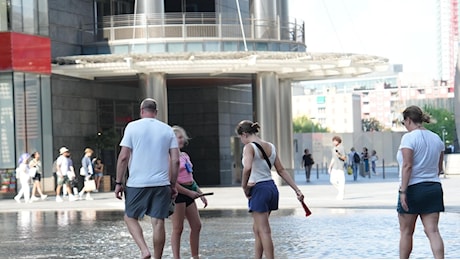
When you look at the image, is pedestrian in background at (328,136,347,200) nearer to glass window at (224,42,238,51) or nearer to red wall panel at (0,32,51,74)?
glass window at (224,42,238,51)

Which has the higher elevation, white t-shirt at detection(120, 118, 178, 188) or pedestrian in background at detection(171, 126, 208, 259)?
white t-shirt at detection(120, 118, 178, 188)

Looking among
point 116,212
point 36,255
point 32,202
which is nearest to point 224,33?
point 32,202

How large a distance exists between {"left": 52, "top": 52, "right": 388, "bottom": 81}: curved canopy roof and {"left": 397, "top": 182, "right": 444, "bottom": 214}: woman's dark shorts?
2612cm

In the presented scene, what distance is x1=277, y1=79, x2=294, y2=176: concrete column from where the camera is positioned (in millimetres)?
42781

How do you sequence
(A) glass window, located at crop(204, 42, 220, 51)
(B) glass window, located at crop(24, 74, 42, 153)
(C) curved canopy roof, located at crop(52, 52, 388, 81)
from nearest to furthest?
1. (C) curved canopy roof, located at crop(52, 52, 388, 81)
2. (B) glass window, located at crop(24, 74, 42, 153)
3. (A) glass window, located at crop(204, 42, 220, 51)

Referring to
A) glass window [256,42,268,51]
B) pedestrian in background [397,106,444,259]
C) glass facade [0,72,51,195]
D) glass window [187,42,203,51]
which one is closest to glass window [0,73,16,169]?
glass facade [0,72,51,195]

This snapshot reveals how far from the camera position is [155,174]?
1083 centimetres

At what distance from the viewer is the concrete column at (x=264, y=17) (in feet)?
132

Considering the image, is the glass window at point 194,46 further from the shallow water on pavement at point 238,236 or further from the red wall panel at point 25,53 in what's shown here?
the shallow water on pavement at point 238,236

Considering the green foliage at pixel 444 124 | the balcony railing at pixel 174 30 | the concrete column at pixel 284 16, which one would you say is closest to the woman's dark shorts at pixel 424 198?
the balcony railing at pixel 174 30

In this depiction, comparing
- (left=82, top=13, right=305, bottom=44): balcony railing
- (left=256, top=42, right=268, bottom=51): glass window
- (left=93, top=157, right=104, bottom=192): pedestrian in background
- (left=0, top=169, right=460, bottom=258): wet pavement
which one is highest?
(left=82, top=13, right=305, bottom=44): balcony railing

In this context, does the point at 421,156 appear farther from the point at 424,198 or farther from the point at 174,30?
the point at 174,30

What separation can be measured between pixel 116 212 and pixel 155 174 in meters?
15.5

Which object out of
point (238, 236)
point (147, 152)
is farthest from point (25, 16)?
point (147, 152)
